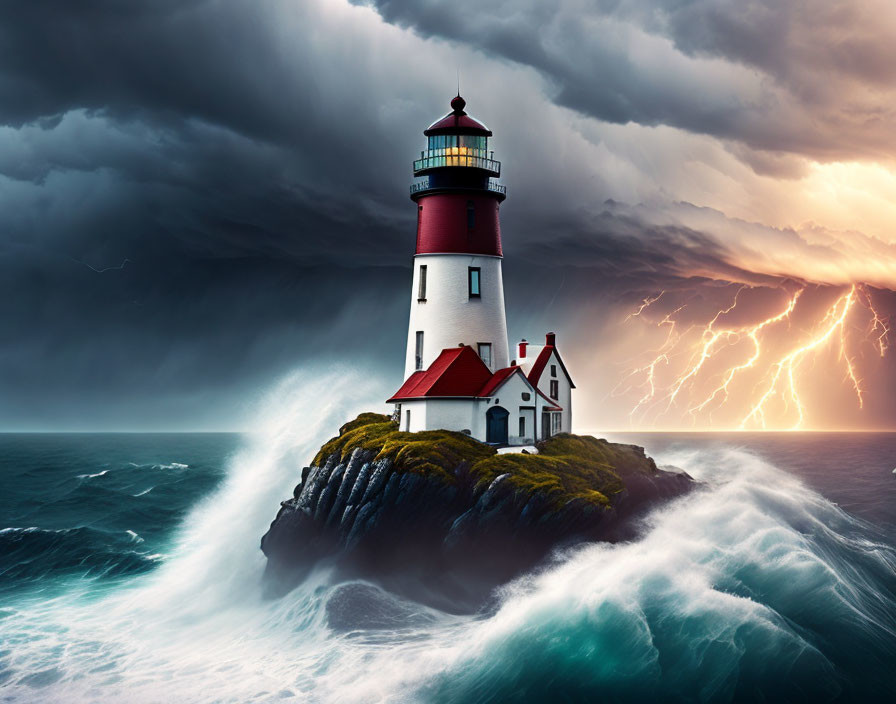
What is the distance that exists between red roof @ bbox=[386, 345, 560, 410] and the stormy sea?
951cm

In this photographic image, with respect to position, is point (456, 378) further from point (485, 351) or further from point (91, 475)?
point (91, 475)

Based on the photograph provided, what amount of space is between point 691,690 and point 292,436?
36.5 m

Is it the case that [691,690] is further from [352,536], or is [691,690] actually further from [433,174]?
[433,174]

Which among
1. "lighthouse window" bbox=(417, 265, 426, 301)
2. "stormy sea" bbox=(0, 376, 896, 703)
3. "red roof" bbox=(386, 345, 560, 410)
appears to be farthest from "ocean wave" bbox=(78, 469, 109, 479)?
"lighthouse window" bbox=(417, 265, 426, 301)

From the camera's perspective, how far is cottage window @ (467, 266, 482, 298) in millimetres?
42344

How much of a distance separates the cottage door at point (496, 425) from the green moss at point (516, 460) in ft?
5.35

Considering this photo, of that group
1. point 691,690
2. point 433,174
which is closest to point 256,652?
point 691,690

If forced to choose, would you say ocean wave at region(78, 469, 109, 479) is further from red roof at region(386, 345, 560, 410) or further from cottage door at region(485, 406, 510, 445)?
cottage door at region(485, 406, 510, 445)

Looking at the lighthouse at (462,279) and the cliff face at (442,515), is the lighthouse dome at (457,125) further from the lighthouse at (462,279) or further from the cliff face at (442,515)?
the cliff face at (442,515)

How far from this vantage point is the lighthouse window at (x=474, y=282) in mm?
42344

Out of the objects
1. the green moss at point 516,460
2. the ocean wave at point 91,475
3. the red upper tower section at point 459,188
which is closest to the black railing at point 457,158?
→ the red upper tower section at point 459,188

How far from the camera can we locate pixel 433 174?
4278 cm

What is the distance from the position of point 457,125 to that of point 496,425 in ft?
49.6

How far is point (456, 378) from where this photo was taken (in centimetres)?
3941
